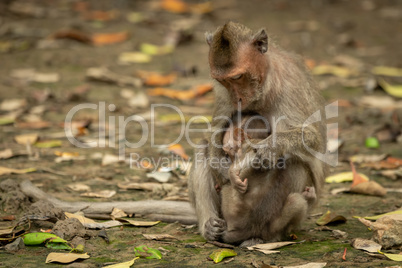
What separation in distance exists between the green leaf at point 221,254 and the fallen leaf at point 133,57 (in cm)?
690

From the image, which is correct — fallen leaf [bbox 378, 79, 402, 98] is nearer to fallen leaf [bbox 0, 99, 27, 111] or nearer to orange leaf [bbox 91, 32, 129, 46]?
orange leaf [bbox 91, 32, 129, 46]

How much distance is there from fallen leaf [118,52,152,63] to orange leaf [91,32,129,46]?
2.17 ft

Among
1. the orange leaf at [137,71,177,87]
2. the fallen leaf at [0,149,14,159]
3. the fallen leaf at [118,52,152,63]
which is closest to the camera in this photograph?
the fallen leaf at [0,149,14,159]

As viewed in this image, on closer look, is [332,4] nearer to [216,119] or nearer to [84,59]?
[84,59]

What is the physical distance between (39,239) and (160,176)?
204 cm

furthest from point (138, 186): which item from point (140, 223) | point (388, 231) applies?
point (388, 231)

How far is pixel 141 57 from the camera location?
36.3 ft

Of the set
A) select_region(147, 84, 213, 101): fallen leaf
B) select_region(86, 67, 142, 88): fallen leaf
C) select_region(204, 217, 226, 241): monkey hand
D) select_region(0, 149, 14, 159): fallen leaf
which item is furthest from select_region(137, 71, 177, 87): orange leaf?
select_region(204, 217, 226, 241): monkey hand

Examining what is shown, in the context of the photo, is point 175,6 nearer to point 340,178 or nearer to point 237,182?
point 340,178

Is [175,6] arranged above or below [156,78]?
above

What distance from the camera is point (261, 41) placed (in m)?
4.80

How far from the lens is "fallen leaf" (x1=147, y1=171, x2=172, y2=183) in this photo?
242 inches

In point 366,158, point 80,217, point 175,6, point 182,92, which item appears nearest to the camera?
point 80,217

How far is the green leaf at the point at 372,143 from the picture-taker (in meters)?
7.16
